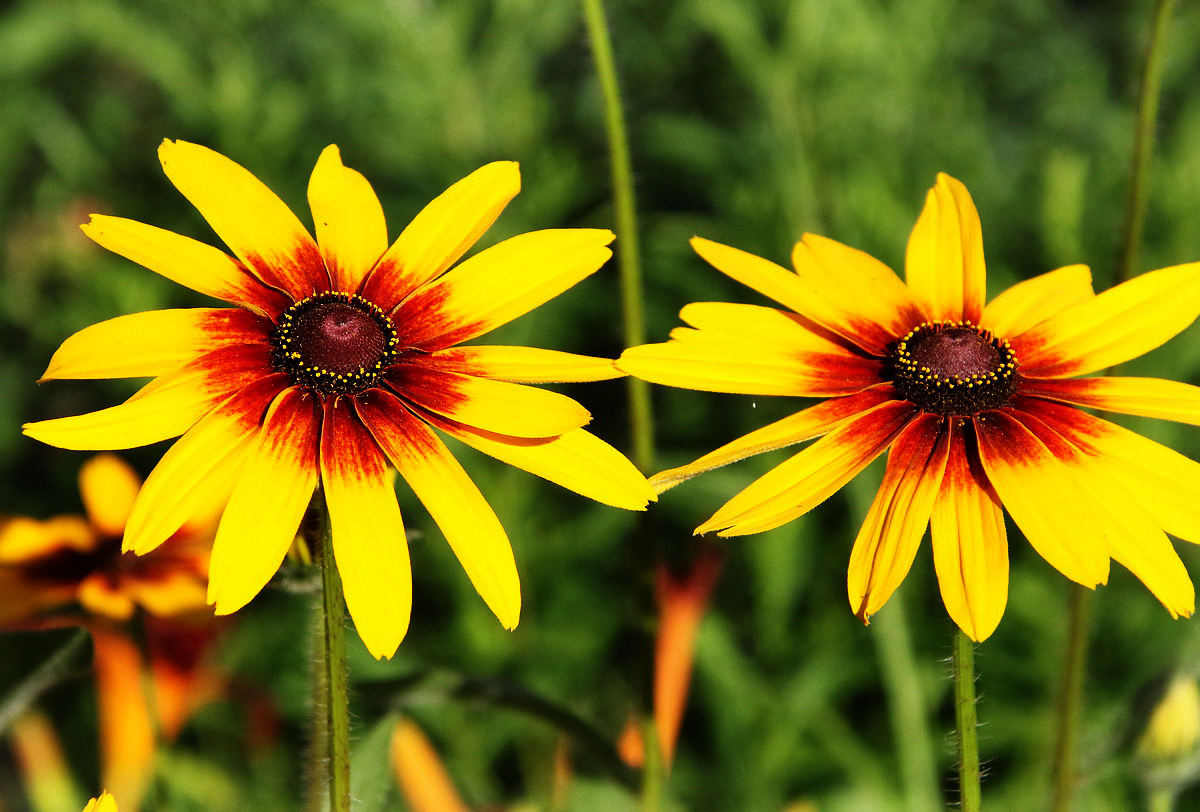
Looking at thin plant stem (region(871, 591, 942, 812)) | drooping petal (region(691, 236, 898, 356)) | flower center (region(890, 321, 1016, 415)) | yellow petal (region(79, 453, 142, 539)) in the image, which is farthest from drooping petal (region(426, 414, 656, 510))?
thin plant stem (region(871, 591, 942, 812))

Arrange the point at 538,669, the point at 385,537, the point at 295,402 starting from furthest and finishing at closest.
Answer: the point at 538,669 < the point at 295,402 < the point at 385,537

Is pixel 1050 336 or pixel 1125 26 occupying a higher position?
pixel 1125 26

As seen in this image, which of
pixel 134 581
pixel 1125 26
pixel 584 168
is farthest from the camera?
pixel 1125 26

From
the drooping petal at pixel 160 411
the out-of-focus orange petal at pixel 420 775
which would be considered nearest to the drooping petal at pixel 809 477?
the drooping petal at pixel 160 411

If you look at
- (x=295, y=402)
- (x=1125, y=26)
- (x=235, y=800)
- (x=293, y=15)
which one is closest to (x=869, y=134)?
(x=1125, y=26)

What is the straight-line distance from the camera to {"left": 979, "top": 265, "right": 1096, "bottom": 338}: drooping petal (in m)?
1.34

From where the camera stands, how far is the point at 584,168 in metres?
3.66

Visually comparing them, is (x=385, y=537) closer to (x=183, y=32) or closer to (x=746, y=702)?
(x=746, y=702)

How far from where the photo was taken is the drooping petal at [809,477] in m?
1.13

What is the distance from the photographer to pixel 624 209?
4.76 ft

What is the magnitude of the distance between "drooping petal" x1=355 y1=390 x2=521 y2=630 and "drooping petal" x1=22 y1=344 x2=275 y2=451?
134 mm

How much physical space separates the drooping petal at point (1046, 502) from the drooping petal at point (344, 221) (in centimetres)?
65

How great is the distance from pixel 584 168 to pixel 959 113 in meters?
1.09

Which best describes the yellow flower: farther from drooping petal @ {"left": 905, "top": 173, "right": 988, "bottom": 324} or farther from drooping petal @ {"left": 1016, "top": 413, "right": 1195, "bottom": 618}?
drooping petal @ {"left": 1016, "top": 413, "right": 1195, "bottom": 618}
